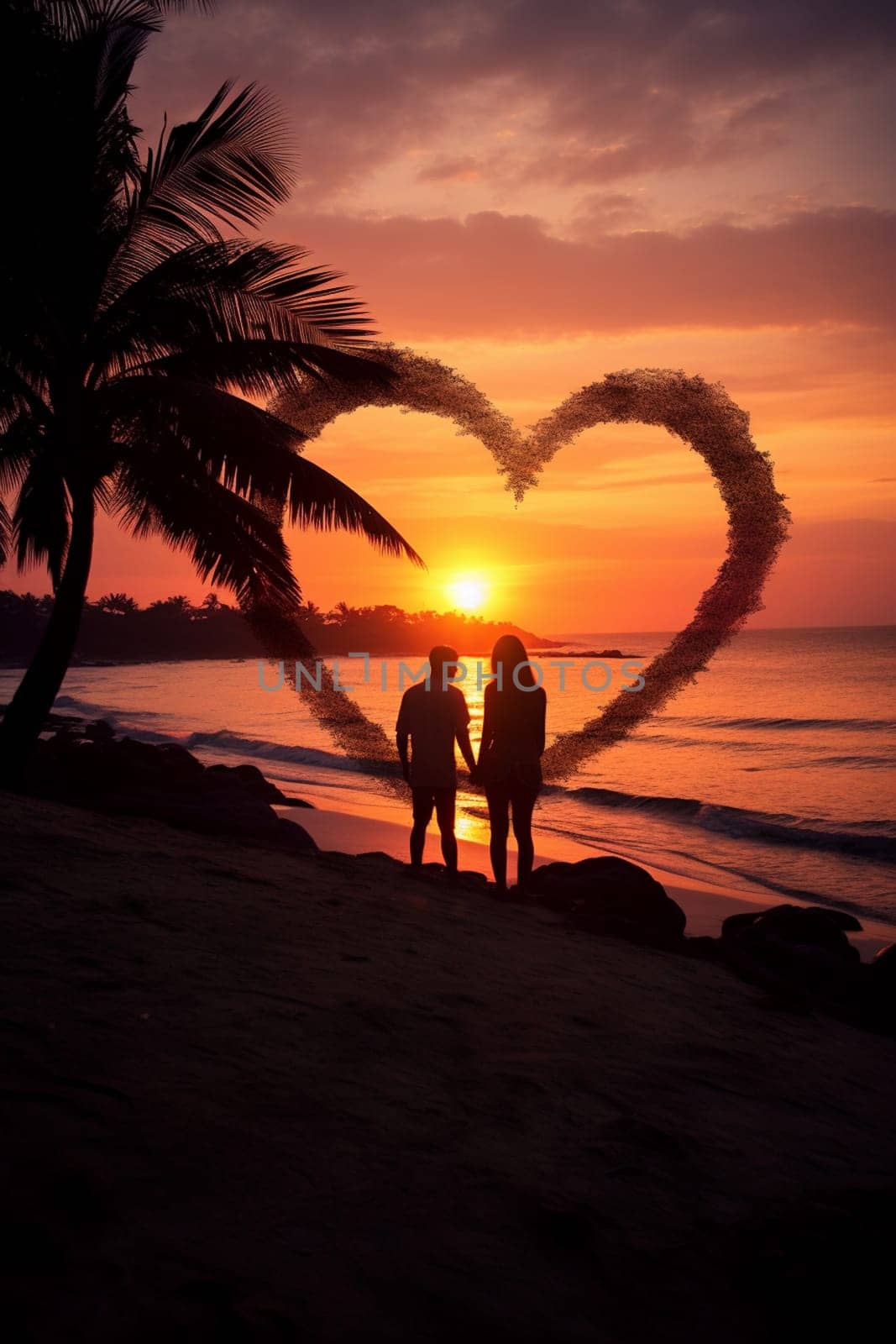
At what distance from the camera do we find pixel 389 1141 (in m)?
3.13

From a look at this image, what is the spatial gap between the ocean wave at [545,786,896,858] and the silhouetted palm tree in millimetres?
9588

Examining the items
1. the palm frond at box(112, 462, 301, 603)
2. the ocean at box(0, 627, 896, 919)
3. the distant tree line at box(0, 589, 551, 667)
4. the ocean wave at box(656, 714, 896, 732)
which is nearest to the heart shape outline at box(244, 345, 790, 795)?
the palm frond at box(112, 462, 301, 603)

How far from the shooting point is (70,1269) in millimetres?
2232

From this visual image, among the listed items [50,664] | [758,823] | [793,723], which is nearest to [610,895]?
[50,664]

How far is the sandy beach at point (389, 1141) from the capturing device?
7.76 feet

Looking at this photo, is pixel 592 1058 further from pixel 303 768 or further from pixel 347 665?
pixel 347 665

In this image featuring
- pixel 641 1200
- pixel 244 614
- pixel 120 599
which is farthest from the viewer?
pixel 120 599

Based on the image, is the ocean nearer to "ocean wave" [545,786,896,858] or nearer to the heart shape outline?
"ocean wave" [545,786,896,858]

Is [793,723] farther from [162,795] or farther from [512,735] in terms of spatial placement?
[512,735]

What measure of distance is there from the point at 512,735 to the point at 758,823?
10.4 meters

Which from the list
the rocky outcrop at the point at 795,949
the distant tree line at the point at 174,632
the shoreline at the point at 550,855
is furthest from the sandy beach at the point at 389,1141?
the distant tree line at the point at 174,632

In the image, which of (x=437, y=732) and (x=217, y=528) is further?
(x=217, y=528)

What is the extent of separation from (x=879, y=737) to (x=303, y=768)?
61.6ft

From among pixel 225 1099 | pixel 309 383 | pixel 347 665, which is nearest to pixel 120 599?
pixel 347 665
